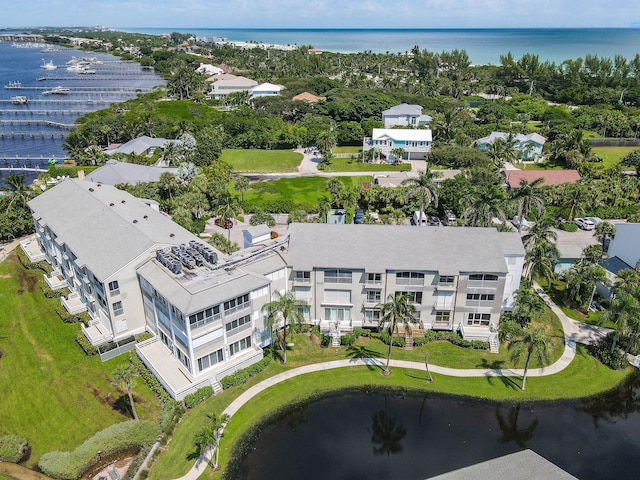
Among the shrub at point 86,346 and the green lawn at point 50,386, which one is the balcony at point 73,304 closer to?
the green lawn at point 50,386

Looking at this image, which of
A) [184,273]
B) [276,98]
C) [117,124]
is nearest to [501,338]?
[184,273]

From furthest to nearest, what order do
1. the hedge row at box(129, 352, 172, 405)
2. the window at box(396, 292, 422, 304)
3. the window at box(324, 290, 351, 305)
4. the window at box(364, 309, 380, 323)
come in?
the window at box(364, 309, 380, 323) < the window at box(324, 290, 351, 305) < the window at box(396, 292, 422, 304) < the hedge row at box(129, 352, 172, 405)

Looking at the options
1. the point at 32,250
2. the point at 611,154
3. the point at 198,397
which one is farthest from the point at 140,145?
the point at 611,154

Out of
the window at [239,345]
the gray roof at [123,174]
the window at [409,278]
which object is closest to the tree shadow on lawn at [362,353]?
the window at [409,278]

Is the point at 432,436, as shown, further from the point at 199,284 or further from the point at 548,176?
the point at 548,176

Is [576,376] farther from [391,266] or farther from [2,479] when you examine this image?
[2,479]

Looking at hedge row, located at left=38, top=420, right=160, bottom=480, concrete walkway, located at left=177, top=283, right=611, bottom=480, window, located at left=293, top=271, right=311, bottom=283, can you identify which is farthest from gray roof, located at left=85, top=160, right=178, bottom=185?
hedge row, located at left=38, top=420, right=160, bottom=480

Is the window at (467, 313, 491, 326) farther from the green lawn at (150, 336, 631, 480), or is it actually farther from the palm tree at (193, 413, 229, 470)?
the palm tree at (193, 413, 229, 470)
